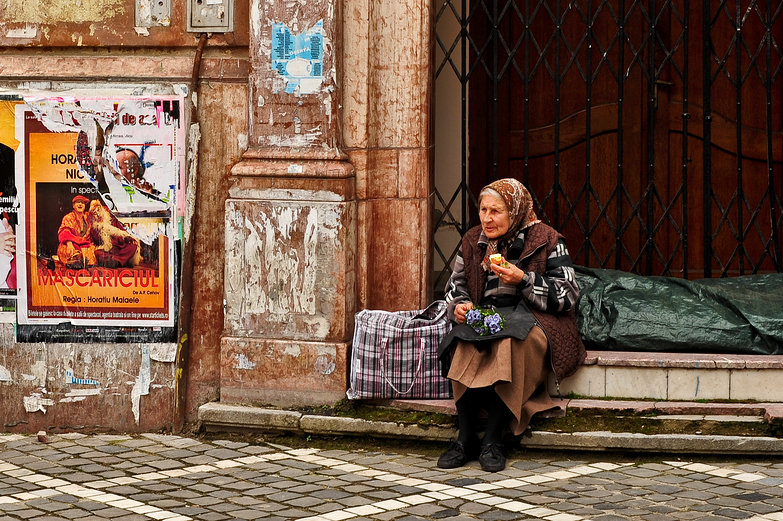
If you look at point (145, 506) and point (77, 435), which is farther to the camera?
point (77, 435)

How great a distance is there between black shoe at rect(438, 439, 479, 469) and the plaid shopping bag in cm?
41

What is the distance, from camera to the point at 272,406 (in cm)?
617

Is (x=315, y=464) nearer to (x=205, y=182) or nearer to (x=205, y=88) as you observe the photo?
(x=205, y=182)

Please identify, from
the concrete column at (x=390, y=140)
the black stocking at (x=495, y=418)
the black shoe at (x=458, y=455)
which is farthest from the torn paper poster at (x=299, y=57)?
the black shoe at (x=458, y=455)

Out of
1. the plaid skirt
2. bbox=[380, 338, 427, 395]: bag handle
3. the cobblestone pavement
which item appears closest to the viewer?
the cobblestone pavement

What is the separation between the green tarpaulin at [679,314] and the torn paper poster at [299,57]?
1784 millimetres

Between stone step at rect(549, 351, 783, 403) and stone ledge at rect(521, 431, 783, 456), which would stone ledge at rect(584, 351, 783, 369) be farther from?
stone ledge at rect(521, 431, 783, 456)

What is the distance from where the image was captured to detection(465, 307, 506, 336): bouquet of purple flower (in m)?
5.58

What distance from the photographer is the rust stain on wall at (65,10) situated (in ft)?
20.6

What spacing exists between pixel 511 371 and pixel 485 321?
0.85 feet

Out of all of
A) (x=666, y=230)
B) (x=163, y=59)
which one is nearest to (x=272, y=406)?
(x=163, y=59)

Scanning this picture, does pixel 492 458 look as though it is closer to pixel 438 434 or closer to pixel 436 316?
pixel 438 434

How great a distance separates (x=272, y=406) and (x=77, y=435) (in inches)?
41.0

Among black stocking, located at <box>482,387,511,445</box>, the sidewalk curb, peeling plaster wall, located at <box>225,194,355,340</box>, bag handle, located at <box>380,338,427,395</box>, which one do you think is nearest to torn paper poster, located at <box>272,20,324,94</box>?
peeling plaster wall, located at <box>225,194,355,340</box>
